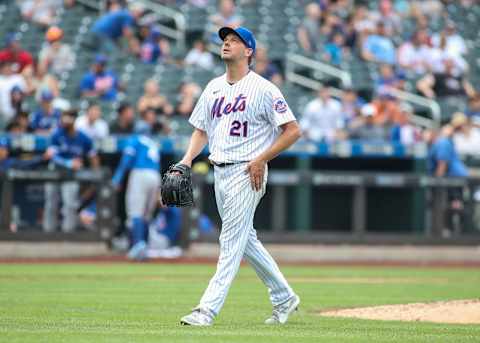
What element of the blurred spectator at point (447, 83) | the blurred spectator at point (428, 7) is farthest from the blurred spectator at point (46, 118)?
the blurred spectator at point (428, 7)

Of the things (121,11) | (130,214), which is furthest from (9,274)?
(121,11)

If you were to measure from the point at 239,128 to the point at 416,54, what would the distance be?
49.3 feet

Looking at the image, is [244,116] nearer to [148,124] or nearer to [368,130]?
[148,124]

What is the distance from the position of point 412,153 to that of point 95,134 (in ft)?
16.4

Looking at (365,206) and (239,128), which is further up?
(239,128)

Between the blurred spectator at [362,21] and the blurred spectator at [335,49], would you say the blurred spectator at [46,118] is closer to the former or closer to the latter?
the blurred spectator at [335,49]

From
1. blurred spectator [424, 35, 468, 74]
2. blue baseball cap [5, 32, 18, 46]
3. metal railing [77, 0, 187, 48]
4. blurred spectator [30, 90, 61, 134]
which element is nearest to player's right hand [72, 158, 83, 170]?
blurred spectator [30, 90, 61, 134]

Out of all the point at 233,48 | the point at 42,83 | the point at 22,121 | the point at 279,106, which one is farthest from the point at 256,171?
the point at 42,83

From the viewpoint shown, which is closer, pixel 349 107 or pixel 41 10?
pixel 349 107

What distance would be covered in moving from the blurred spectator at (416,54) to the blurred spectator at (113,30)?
561 cm

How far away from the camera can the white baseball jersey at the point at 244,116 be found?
7414mm

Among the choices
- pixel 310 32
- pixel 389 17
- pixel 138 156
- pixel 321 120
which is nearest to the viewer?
pixel 138 156

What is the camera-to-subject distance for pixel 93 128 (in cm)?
1620

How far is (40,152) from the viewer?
16.1 metres
